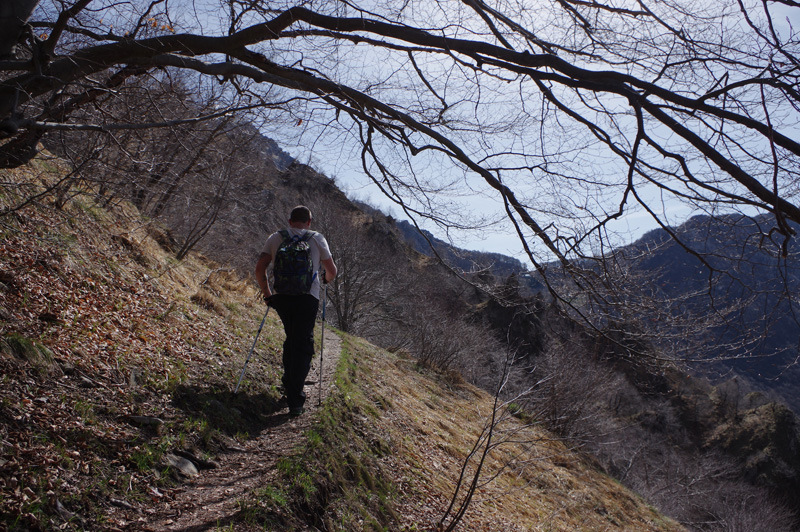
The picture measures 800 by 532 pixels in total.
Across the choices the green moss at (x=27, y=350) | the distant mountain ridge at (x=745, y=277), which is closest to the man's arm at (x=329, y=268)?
the green moss at (x=27, y=350)

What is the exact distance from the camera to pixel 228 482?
317 cm

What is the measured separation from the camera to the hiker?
4219mm

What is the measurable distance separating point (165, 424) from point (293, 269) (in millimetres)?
1570

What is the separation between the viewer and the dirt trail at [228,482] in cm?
262

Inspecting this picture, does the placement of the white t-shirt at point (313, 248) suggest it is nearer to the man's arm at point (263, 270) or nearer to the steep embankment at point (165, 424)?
the man's arm at point (263, 270)

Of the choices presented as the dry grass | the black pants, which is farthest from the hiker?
the dry grass

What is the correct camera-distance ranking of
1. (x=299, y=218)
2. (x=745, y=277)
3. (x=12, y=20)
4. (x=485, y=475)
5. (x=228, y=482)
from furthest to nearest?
(x=485, y=475) < (x=299, y=218) < (x=228, y=482) < (x=745, y=277) < (x=12, y=20)

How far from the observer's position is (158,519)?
102 inches

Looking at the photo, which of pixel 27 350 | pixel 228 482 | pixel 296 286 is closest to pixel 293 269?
pixel 296 286

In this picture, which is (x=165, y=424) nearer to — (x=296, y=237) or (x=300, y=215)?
(x=296, y=237)

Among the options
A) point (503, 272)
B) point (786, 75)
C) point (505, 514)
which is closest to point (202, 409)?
point (503, 272)

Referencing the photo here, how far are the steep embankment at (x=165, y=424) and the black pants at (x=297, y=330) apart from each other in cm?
47

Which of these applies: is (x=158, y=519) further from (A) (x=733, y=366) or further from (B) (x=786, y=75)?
(B) (x=786, y=75)

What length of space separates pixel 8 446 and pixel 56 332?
1542 millimetres
